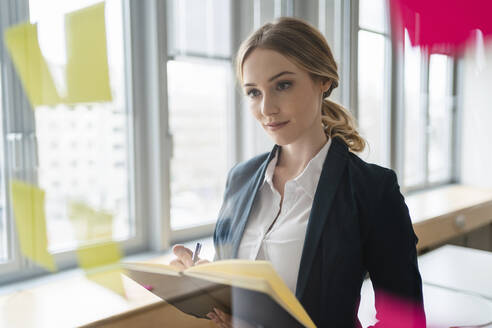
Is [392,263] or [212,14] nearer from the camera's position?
[392,263]

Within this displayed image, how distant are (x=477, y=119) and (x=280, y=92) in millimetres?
163

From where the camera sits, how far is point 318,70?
407 mm

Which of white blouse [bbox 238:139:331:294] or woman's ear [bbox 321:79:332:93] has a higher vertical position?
woman's ear [bbox 321:79:332:93]

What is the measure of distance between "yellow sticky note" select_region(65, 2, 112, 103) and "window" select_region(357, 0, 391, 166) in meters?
0.19

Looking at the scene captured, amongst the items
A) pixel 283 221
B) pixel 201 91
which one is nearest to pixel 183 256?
pixel 283 221

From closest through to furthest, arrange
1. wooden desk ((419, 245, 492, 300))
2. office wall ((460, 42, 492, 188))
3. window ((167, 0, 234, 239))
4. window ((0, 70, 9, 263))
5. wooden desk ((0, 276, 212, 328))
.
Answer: office wall ((460, 42, 492, 188)) → wooden desk ((419, 245, 492, 300)) → wooden desk ((0, 276, 212, 328)) → window ((0, 70, 9, 263)) → window ((167, 0, 234, 239))

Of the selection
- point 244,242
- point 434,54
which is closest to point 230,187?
point 244,242

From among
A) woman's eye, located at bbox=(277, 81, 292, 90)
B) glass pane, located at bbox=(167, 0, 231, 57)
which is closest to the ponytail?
woman's eye, located at bbox=(277, 81, 292, 90)

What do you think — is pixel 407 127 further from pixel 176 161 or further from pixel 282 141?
pixel 176 161

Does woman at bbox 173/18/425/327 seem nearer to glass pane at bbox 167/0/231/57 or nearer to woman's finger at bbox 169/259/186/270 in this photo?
woman's finger at bbox 169/259/186/270

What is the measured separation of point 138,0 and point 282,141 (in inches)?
21.8

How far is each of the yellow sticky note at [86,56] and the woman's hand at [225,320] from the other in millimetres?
233

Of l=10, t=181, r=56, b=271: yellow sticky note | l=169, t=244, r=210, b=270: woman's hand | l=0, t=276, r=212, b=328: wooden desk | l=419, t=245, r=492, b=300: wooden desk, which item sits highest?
l=10, t=181, r=56, b=271: yellow sticky note

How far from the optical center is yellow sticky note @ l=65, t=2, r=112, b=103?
31 centimetres
